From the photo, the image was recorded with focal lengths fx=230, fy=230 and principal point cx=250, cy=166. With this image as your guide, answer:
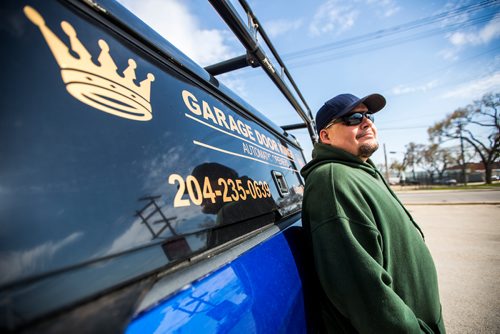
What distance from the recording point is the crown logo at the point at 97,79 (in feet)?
1.95

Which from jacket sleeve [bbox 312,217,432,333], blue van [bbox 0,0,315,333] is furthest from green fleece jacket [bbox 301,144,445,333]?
blue van [bbox 0,0,315,333]

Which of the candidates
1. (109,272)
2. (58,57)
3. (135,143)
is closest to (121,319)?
(109,272)

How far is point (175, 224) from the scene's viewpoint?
75cm

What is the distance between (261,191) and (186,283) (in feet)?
2.94

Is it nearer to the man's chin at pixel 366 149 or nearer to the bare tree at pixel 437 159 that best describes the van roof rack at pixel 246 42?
the man's chin at pixel 366 149

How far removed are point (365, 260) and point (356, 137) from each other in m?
0.99

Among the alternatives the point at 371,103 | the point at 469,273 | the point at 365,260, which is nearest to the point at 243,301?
the point at 365,260

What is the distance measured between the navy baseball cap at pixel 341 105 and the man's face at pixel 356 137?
0.07 meters

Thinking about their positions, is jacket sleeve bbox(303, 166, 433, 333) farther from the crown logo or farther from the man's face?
the crown logo

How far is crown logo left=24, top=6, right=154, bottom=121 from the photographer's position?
593 mm

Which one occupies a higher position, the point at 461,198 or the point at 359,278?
the point at 359,278

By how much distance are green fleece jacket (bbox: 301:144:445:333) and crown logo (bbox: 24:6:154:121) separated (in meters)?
0.94

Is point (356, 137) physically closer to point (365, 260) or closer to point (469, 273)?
point (365, 260)

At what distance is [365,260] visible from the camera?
3.35 ft
